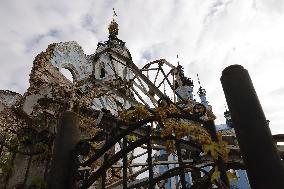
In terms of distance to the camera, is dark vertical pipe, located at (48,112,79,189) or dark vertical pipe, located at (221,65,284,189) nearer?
dark vertical pipe, located at (221,65,284,189)

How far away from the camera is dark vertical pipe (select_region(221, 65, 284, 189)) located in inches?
50.6

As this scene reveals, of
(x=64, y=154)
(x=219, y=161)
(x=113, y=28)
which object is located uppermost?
(x=113, y=28)

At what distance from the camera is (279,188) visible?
4.04 ft

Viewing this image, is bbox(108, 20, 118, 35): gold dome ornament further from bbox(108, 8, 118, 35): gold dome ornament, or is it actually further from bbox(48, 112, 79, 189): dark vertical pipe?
bbox(48, 112, 79, 189): dark vertical pipe

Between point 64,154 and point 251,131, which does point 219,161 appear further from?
point 64,154

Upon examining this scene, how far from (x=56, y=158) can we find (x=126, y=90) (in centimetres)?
778

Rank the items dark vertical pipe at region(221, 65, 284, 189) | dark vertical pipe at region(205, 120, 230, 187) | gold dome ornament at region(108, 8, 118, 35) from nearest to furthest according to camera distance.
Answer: dark vertical pipe at region(221, 65, 284, 189)
dark vertical pipe at region(205, 120, 230, 187)
gold dome ornament at region(108, 8, 118, 35)

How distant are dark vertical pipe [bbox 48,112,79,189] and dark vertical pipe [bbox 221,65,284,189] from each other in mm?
1193

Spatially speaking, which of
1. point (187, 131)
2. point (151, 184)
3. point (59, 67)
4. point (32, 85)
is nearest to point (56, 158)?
point (151, 184)

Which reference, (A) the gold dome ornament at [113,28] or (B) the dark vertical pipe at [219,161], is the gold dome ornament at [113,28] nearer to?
(A) the gold dome ornament at [113,28]

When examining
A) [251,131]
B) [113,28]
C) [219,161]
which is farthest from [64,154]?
[113,28]

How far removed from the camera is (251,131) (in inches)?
54.7

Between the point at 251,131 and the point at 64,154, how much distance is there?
1.30 meters

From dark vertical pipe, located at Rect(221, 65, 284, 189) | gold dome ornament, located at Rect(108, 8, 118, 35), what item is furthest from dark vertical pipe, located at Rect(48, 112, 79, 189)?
gold dome ornament, located at Rect(108, 8, 118, 35)
